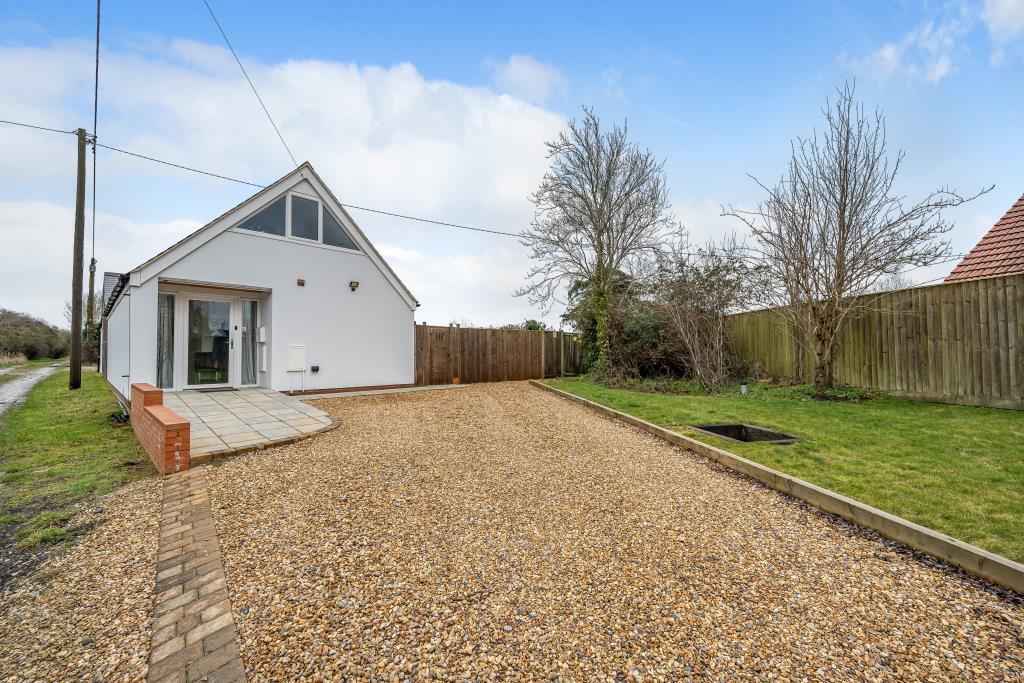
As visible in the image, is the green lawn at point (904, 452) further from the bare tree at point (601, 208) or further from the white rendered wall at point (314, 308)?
the white rendered wall at point (314, 308)

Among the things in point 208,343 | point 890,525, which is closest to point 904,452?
point 890,525

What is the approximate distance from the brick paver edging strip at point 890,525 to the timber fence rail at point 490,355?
856 centimetres

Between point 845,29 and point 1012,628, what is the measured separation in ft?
34.5

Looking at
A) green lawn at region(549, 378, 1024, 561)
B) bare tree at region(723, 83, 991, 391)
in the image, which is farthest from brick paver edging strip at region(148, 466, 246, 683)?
bare tree at region(723, 83, 991, 391)

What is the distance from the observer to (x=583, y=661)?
185 centimetres

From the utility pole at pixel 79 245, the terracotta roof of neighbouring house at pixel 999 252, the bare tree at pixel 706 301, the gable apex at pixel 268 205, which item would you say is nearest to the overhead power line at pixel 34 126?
the utility pole at pixel 79 245

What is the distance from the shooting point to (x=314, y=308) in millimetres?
9805

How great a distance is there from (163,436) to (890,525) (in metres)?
6.52

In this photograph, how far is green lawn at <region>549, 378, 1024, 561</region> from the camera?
3055mm

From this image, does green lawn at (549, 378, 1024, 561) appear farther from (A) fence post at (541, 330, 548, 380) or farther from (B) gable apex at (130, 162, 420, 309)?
(B) gable apex at (130, 162, 420, 309)

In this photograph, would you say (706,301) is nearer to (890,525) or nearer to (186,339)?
(890,525)

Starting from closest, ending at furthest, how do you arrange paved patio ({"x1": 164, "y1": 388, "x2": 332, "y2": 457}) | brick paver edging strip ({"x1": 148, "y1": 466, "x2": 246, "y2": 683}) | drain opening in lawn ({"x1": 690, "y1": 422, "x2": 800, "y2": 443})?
brick paver edging strip ({"x1": 148, "y1": 466, "x2": 246, "y2": 683}) < paved patio ({"x1": 164, "y1": 388, "x2": 332, "y2": 457}) < drain opening in lawn ({"x1": 690, "y1": 422, "x2": 800, "y2": 443})

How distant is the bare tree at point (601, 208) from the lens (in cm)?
1232

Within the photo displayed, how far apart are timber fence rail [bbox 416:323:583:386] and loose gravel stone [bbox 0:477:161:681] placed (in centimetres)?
891
